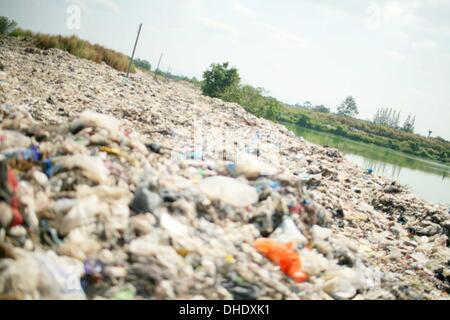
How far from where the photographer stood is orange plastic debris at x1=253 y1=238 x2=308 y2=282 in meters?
2.25

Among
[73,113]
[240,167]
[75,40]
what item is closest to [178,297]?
[240,167]

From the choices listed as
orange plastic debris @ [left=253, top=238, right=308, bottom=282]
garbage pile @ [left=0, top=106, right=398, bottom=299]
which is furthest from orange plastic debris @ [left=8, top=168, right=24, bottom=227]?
orange plastic debris @ [left=253, top=238, right=308, bottom=282]

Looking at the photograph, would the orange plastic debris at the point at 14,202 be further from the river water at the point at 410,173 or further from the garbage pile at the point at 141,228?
the river water at the point at 410,173

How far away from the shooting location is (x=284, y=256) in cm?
229

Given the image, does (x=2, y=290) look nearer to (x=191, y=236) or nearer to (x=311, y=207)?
(x=191, y=236)

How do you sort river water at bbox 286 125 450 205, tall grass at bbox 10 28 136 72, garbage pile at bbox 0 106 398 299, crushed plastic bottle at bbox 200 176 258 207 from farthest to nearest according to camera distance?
tall grass at bbox 10 28 136 72, river water at bbox 286 125 450 205, crushed plastic bottle at bbox 200 176 258 207, garbage pile at bbox 0 106 398 299

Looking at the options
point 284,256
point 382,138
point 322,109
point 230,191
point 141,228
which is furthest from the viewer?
point 322,109

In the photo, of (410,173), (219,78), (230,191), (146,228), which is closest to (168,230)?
(146,228)

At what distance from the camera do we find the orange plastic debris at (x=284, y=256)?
7.38 ft

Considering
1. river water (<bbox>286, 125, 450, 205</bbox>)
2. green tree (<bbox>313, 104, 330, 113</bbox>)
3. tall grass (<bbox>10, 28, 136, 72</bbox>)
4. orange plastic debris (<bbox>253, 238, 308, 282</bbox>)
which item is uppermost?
green tree (<bbox>313, 104, 330, 113</bbox>)

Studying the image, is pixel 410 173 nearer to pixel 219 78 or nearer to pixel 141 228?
pixel 219 78

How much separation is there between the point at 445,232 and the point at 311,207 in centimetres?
321

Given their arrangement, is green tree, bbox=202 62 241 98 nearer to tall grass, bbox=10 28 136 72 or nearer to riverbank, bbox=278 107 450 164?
tall grass, bbox=10 28 136 72

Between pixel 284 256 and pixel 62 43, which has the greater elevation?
pixel 62 43
